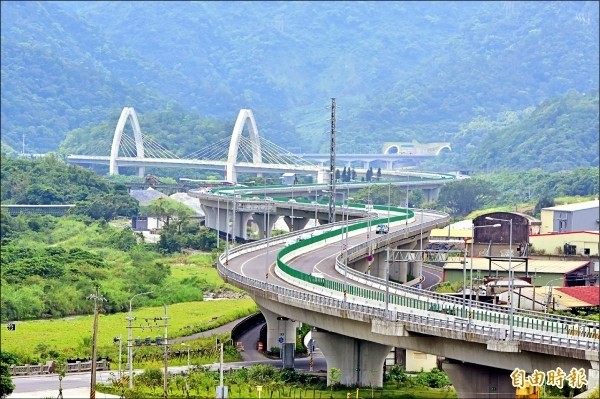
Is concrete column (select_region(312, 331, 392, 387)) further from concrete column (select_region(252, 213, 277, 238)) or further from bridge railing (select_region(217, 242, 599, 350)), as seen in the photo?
concrete column (select_region(252, 213, 277, 238))

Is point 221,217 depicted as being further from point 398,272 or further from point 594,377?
point 594,377

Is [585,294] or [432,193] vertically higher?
[432,193]

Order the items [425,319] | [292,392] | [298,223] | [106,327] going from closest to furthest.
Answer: [425,319] < [292,392] < [106,327] < [298,223]

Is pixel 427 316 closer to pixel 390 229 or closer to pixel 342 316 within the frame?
pixel 342 316

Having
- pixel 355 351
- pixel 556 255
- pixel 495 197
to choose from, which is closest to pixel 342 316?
pixel 355 351

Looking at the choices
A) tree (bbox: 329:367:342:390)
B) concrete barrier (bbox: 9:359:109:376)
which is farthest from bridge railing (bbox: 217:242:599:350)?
concrete barrier (bbox: 9:359:109:376)

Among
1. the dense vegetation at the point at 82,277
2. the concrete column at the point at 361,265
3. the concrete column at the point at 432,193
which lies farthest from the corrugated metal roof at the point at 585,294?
the concrete column at the point at 432,193

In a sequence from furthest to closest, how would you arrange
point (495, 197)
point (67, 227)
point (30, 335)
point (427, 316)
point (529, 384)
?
point (495, 197) < point (67, 227) < point (30, 335) < point (427, 316) < point (529, 384)

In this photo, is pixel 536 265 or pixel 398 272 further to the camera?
pixel 398 272

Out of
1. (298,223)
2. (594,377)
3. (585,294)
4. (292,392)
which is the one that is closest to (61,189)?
(298,223)
